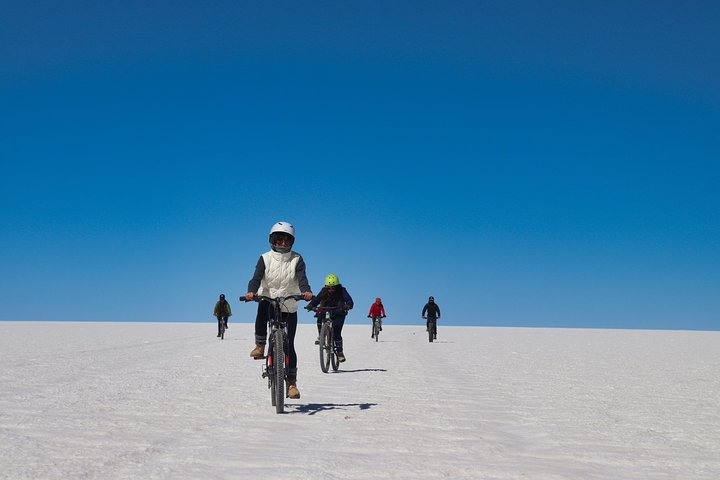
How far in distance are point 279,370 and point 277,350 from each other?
231mm

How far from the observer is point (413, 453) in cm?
601

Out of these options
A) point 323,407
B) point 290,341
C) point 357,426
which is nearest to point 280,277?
point 290,341

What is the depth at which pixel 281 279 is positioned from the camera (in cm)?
861

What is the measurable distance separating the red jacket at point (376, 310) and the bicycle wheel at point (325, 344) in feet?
49.9

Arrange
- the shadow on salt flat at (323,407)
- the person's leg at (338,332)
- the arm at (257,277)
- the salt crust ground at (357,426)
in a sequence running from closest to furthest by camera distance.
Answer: the salt crust ground at (357,426) < the arm at (257,277) < the shadow on salt flat at (323,407) < the person's leg at (338,332)

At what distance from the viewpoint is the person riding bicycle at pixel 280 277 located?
8.61 meters

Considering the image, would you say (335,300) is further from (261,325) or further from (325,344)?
(261,325)

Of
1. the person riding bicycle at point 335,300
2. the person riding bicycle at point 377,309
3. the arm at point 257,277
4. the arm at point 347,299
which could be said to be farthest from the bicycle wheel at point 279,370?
the person riding bicycle at point 377,309

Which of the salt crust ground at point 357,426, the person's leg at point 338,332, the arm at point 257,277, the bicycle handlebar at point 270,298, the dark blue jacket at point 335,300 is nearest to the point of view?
the salt crust ground at point 357,426

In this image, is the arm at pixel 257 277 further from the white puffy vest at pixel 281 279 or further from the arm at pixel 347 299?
the arm at pixel 347 299

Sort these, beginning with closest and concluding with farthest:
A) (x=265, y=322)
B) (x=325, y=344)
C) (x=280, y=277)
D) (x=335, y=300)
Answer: (x=280, y=277) → (x=265, y=322) → (x=325, y=344) → (x=335, y=300)

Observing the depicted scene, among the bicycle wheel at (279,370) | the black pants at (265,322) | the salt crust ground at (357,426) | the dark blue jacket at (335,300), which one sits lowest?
the salt crust ground at (357,426)

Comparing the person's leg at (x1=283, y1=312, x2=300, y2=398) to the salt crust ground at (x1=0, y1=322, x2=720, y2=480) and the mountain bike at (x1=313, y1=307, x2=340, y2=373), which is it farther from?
the mountain bike at (x1=313, y1=307, x2=340, y2=373)

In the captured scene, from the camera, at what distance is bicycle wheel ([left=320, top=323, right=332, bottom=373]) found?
14398 millimetres
